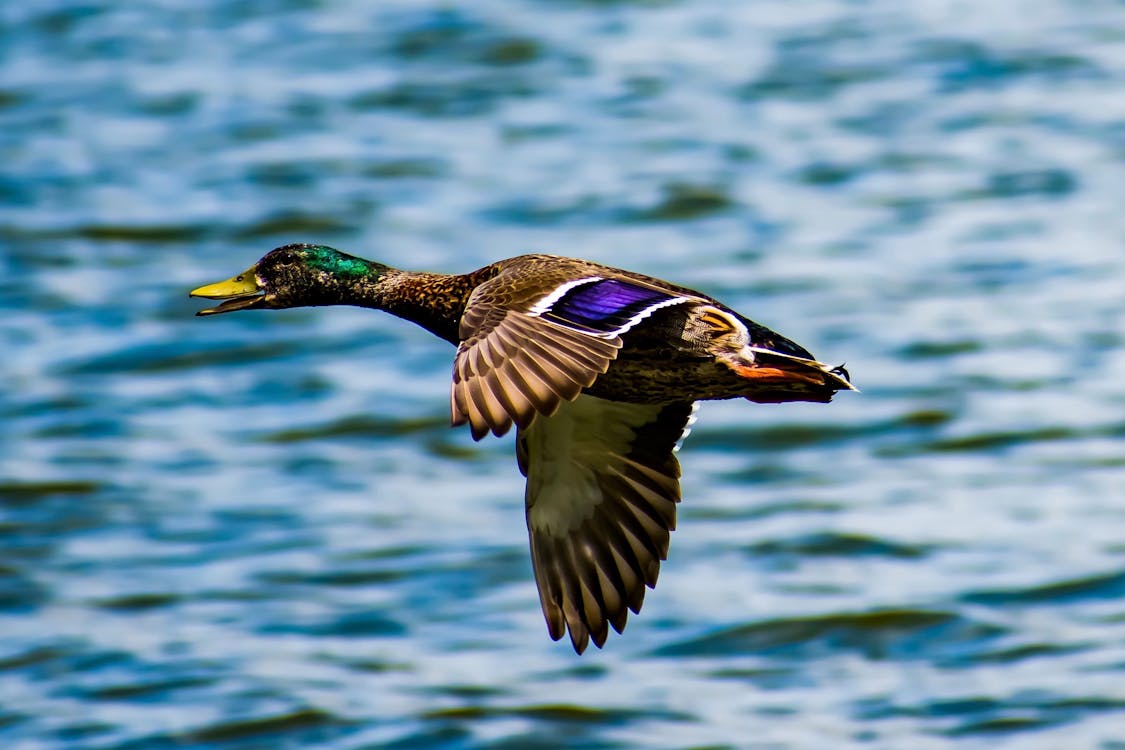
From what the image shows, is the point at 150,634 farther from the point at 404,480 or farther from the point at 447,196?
the point at 447,196

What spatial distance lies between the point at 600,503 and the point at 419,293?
1061mm

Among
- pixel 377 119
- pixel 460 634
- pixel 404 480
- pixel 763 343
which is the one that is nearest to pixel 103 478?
pixel 404 480

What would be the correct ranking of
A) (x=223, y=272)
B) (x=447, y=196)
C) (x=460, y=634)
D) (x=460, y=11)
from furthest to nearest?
(x=460, y=11)
(x=447, y=196)
(x=223, y=272)
(x=460, y=634)

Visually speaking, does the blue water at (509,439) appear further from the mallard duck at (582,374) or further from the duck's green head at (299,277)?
the duck's green head at (299,277)

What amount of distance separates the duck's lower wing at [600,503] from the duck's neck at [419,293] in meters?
0.60

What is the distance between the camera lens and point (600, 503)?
8.36 meters

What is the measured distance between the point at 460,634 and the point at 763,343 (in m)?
5.35

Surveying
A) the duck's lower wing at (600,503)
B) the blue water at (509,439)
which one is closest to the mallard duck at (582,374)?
the duck's lower wing at (600,503)

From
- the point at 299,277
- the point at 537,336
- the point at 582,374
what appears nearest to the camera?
the point at 582,374

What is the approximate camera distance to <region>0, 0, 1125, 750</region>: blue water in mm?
11789

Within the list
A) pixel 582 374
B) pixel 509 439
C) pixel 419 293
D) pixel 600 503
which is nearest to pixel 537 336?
pixel 582 374

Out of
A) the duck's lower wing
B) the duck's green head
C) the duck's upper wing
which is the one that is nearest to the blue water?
the duck's lower wing

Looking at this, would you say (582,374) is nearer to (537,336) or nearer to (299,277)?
(537,336)

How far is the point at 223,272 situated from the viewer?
55.7 ft
